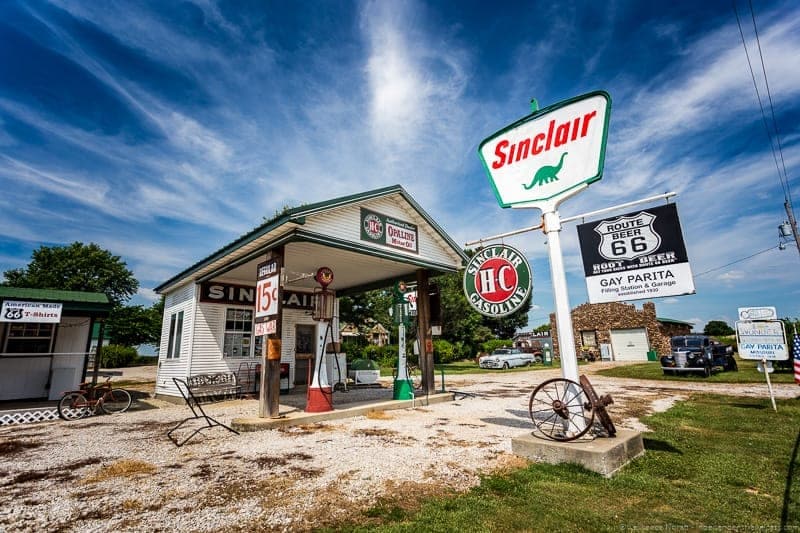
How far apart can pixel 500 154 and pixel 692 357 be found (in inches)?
667

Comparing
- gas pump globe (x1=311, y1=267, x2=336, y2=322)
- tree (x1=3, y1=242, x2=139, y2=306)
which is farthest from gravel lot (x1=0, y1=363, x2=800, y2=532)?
tree (x1=3, y1=242, x2=139, y2=306)

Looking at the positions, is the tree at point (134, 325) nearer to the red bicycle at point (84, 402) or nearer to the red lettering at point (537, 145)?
the red bicycle at point (84, 402)

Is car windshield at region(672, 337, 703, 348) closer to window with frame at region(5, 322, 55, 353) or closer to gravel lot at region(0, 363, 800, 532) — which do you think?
gravel lot at region(0, 363, 800, 532)

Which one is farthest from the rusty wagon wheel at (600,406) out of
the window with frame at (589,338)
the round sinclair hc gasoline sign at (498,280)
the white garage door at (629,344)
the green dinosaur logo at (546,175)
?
the window with frame at (589,338)

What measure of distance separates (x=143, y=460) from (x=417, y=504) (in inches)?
172

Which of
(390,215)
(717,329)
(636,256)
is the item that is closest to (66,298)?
(390,215)

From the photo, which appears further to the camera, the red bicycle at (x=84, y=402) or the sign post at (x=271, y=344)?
the red bicycle at (x=84, y=402)

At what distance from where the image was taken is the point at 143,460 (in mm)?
5410

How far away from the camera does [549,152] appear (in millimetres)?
5926

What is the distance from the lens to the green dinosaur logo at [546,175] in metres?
5.82

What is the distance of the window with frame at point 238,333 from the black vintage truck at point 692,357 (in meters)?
18.8

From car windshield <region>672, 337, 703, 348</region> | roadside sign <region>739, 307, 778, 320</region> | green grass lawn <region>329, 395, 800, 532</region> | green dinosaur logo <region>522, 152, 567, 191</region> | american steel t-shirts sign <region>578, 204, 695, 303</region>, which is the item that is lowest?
green grass lawn <region>329, 395, 800, 532</region>

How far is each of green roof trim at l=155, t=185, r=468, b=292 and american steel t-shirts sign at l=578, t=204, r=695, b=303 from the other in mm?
5353

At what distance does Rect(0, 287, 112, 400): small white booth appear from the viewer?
10.9 meters
